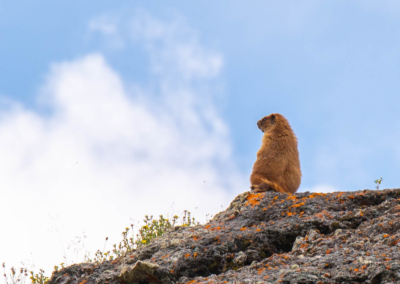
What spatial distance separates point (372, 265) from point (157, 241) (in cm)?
268

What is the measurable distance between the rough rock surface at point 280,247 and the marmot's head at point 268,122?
333 cm

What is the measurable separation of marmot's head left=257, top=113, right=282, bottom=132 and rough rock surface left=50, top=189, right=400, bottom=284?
10.9 feet

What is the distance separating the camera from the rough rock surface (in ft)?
12.3

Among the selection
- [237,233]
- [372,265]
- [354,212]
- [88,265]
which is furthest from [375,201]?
[88,265]

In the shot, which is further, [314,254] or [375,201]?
[375,201]

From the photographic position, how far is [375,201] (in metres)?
5.70

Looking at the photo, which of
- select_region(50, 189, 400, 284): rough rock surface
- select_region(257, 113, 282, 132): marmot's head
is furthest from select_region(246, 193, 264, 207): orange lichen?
select_region(257, 113, 282, 132): marmot's head

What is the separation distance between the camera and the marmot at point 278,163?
7.88m

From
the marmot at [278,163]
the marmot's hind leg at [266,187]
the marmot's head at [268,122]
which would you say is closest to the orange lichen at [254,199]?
the marmot's hind leg at [266,187]

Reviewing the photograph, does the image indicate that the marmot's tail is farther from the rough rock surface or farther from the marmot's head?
the marmot's head

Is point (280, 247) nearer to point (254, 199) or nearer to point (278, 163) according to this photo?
point (254, 199)

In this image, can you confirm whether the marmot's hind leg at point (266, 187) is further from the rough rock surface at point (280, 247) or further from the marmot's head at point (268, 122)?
the marmot's head at point (268, 122)

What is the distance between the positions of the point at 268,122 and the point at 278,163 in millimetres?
1547

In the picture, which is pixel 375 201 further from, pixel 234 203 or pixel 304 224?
pixel 234 203
